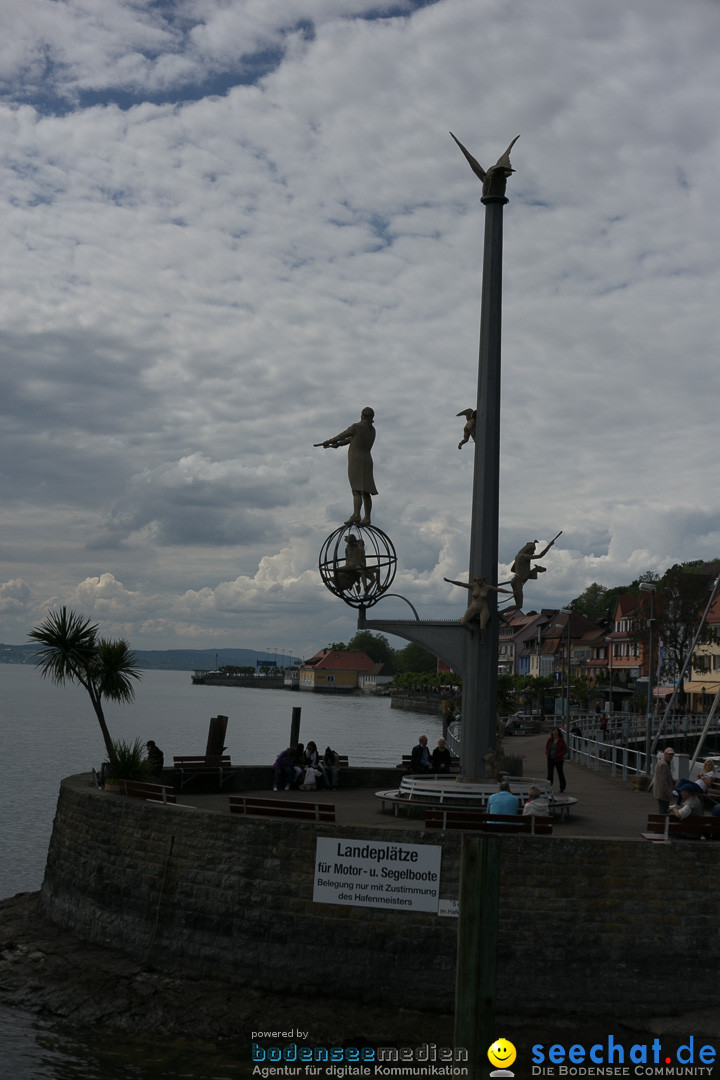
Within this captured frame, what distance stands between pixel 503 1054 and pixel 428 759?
10397mm

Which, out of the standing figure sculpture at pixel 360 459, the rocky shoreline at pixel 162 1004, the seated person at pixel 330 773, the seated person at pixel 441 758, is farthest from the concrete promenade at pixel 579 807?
the standing figure sculpture at pixel 360 459

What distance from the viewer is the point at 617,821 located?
691 inches

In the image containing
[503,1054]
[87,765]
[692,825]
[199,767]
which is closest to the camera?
[503,1054]

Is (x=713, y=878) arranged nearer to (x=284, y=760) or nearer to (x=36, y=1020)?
(x=36, y=1020)

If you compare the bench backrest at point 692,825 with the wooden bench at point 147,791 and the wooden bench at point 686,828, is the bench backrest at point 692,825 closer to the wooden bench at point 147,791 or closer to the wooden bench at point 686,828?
the wooden bench at point 686,828

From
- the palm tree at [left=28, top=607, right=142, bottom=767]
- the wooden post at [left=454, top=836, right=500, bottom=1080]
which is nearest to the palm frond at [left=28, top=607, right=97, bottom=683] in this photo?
the palm tree at [left=28, top=607, right=142, bottom=767]

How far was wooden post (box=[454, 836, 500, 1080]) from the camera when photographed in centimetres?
838

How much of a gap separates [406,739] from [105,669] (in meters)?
60.8

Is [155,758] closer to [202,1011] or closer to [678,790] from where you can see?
[202,1011]

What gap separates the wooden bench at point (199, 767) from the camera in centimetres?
2102

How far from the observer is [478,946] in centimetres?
854

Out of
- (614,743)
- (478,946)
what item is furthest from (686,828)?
(614,743)

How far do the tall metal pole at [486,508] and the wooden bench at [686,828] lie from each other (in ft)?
15.5

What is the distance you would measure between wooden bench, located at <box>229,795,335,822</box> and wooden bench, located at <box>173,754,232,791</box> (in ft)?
17.4
